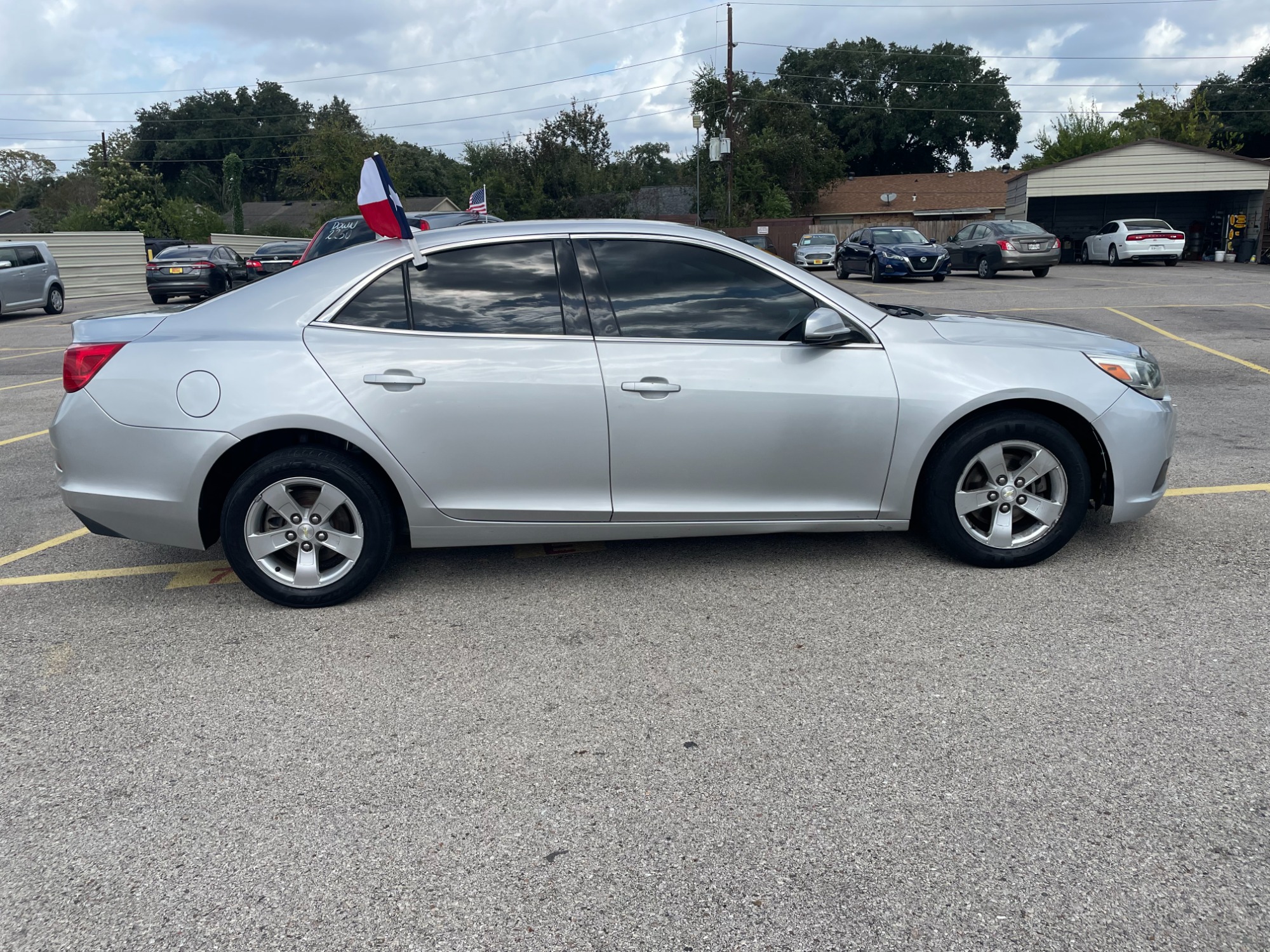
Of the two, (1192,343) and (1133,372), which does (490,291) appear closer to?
(1133,372)

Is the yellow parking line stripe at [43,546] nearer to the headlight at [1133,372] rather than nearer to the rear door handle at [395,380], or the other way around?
the rear door handle at [395,380]

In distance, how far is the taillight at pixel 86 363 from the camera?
4305 millimetres

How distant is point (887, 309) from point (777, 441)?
126 centimetres

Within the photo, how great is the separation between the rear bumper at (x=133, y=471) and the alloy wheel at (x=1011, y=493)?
10.6 feet

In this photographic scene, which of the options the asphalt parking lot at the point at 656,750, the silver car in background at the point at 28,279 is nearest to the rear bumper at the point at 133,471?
the asphalt parking lot at the point at 656,750

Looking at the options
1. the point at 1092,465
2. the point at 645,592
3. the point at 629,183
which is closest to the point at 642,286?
the point at 645,592

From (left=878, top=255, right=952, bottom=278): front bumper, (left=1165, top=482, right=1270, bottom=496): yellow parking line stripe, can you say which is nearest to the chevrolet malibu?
(left=1165, top=482, right=1270, bottom=496): yellow parking line stripe

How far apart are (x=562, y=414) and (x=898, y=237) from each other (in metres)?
23.4

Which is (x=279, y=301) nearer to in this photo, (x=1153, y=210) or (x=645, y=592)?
(x=645, y=592)

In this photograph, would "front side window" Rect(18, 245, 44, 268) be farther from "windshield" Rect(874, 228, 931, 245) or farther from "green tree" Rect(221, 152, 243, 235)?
"green tree" Rect(221, 152, 243, 235)

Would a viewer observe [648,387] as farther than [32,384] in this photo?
A: No

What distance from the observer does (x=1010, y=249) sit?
2606 centimetres

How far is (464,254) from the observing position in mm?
4422

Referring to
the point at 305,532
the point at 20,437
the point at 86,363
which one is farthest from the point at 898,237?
the point at 86,363
